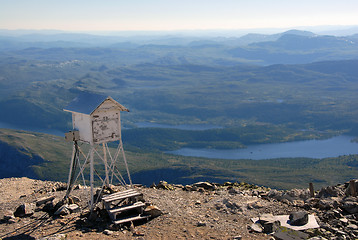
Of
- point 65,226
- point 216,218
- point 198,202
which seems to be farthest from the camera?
point 198,202

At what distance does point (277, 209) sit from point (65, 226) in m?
9.99

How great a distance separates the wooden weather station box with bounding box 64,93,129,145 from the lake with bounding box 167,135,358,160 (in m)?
142

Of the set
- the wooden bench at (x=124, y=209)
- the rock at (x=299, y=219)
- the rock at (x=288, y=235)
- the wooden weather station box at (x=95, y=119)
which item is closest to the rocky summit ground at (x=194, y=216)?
the rock at (x=288, y=235)

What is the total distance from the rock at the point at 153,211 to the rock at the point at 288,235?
524cm

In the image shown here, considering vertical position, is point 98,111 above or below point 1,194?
above

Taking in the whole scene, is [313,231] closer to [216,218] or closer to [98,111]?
[216,218]

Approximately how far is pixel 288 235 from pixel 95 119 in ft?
32.7

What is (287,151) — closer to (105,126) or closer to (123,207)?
(105,126)

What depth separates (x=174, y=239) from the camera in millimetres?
15656

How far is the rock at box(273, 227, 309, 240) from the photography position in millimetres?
15507

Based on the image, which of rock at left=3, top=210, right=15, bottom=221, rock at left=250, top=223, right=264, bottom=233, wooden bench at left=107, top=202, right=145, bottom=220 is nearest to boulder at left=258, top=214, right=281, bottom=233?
rock at left=250, top=223, right=264, bottom=233

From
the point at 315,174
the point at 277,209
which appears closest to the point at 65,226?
the point at 277,209

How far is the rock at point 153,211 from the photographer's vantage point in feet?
58.1

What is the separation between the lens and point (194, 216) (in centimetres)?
1828
